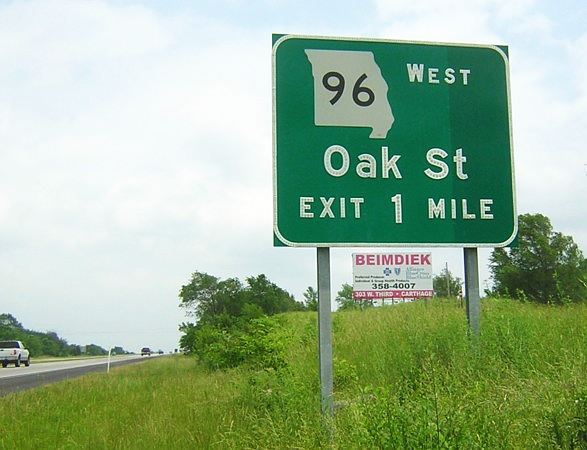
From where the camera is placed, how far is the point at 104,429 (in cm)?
938

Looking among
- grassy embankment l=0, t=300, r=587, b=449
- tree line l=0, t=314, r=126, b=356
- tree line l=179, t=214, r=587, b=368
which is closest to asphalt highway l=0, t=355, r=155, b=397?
tree line l=179, t=214, r=587, b=368

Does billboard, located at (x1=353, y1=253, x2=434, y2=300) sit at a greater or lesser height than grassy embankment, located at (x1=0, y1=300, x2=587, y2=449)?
greater

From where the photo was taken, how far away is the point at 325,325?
7426 millimetres

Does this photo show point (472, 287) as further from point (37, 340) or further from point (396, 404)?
point (37, 340)

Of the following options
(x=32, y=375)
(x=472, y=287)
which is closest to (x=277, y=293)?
(x=32, y=375)

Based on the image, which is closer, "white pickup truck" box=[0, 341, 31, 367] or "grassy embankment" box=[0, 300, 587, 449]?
"grassy embankment" box=[0, 300, 587, 449]

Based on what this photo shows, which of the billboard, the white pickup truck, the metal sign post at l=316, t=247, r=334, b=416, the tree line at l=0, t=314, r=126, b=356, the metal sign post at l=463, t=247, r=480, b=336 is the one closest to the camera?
the metal sign post at l=316, t=247, r=334, b=416

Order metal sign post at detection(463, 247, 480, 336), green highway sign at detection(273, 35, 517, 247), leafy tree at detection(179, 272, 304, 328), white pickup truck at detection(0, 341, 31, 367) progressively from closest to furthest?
1. green highway sign at detection(273, 35, 517, 247)
2. metal sign post at detection(463, 247, 480, 336)
3. leafy tree at detection(179, 272, 304, 328)
4. white pickup truck at detection(0, 341, 31, 367)

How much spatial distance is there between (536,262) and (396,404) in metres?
22.8

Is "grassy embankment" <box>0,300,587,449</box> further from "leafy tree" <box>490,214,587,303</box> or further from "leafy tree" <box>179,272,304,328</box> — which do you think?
"leafy tree" <box>179,272,304,328</box>

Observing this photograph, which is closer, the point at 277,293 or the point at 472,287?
the point at 472,287

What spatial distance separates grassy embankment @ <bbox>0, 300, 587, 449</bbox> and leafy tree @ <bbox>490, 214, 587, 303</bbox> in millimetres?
12204

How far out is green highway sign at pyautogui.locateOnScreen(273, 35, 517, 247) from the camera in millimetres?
7645

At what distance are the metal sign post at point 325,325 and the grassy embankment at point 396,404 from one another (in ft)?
0.76
